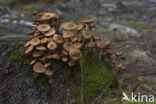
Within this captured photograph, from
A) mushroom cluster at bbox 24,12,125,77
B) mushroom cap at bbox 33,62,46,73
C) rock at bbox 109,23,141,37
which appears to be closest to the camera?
mushroom cap at bbox 33,62,46,73

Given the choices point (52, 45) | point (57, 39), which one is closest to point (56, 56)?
point (52, 45)

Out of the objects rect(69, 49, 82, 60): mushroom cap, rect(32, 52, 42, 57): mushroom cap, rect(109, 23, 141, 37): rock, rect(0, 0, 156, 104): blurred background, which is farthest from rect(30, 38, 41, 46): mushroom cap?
rect(109, 23, 141, 37): rock

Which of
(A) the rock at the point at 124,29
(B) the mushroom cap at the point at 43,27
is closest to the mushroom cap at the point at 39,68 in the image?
(B) the mushroom cap at the point at 43,27

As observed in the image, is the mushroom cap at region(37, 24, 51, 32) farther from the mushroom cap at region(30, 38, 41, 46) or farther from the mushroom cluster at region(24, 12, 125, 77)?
the mushroom cap at region(30, 38, 41, 46)

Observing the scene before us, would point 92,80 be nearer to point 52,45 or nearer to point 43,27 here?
point 52,45

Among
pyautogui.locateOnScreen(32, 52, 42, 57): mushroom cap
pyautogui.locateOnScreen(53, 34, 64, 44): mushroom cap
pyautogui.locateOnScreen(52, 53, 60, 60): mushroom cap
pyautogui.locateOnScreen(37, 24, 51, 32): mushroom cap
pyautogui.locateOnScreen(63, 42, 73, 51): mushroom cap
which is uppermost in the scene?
pyautogui.locateOnScreen(37, 24, 51, 32): mushroom cap

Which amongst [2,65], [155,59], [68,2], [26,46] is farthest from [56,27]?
[68,2]

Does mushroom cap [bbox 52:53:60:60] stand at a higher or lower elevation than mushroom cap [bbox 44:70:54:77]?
higher

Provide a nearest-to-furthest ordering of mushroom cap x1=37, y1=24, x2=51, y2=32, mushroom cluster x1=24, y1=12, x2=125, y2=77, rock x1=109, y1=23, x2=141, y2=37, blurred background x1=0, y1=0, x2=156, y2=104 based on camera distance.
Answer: mushroom cluster x1=24, y1=12, x2=125, y2=77 → mushroom cap x1=37, y1=24, x2=51, y2=32 → blurred background x1=0, y1=0, x2=156, y2=104 → rock x1=109, y1=23, x2=141, y2=37
